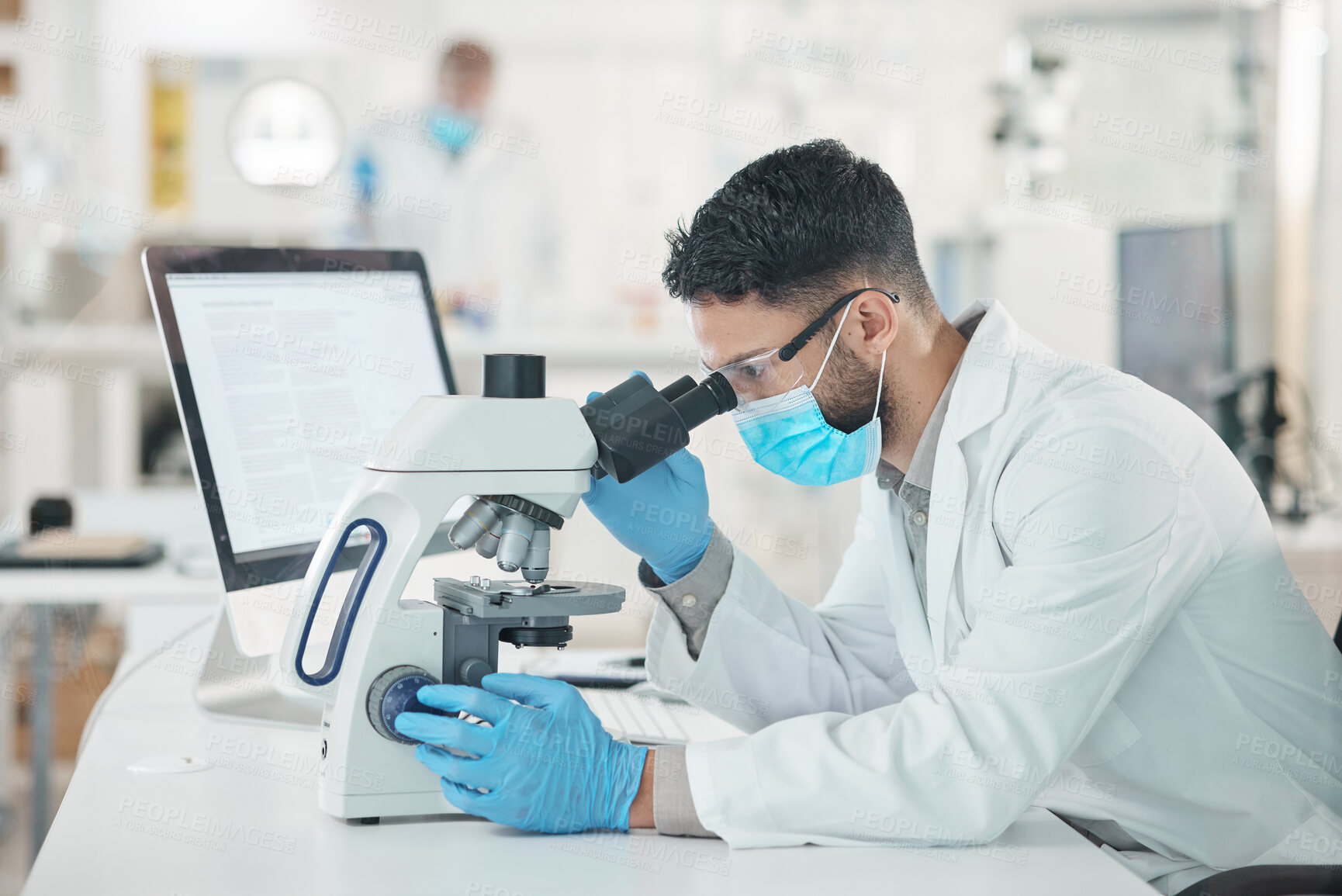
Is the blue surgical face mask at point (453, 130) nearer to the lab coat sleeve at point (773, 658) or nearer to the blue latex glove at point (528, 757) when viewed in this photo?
the lab coat sleeve at point (773, 658)

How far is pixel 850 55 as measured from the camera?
4.12 meters

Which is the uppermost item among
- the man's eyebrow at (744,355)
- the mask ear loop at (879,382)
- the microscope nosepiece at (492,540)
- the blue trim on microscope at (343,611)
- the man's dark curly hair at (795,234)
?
the man's dark curly hair at (795,234)

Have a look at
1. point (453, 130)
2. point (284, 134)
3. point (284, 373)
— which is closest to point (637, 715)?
point (284, 373)

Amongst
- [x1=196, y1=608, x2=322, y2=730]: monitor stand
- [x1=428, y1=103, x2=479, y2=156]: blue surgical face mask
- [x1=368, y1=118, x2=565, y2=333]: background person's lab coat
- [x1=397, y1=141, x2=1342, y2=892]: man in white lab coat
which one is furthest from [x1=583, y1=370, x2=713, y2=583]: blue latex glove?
[x1=428, y1=103, x2=479, y2=156]: blue surgical face mask

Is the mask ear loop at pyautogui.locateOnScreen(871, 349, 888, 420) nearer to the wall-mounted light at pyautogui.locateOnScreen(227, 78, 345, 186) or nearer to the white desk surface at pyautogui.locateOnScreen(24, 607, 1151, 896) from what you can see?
the white desk surface at pyautogui.locateOnScreen(24, 607, 1151, 896)

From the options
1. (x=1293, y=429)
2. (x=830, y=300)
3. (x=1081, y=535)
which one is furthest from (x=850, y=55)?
(x=1081, y=535)

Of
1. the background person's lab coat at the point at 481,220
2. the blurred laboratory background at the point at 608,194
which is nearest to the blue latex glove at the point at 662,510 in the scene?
the blurred laboratory background at the point at 608,194

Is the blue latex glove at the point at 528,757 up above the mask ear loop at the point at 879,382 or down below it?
below

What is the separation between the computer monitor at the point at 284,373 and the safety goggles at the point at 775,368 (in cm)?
38

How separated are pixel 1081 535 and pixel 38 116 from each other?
4955 millimetres

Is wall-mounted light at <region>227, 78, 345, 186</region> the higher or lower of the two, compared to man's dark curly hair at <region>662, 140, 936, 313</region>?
higher

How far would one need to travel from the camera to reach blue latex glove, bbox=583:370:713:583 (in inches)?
45.9

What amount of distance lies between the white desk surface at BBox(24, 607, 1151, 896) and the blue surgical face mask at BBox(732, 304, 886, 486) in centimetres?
40

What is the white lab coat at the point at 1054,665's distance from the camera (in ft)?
2.99
